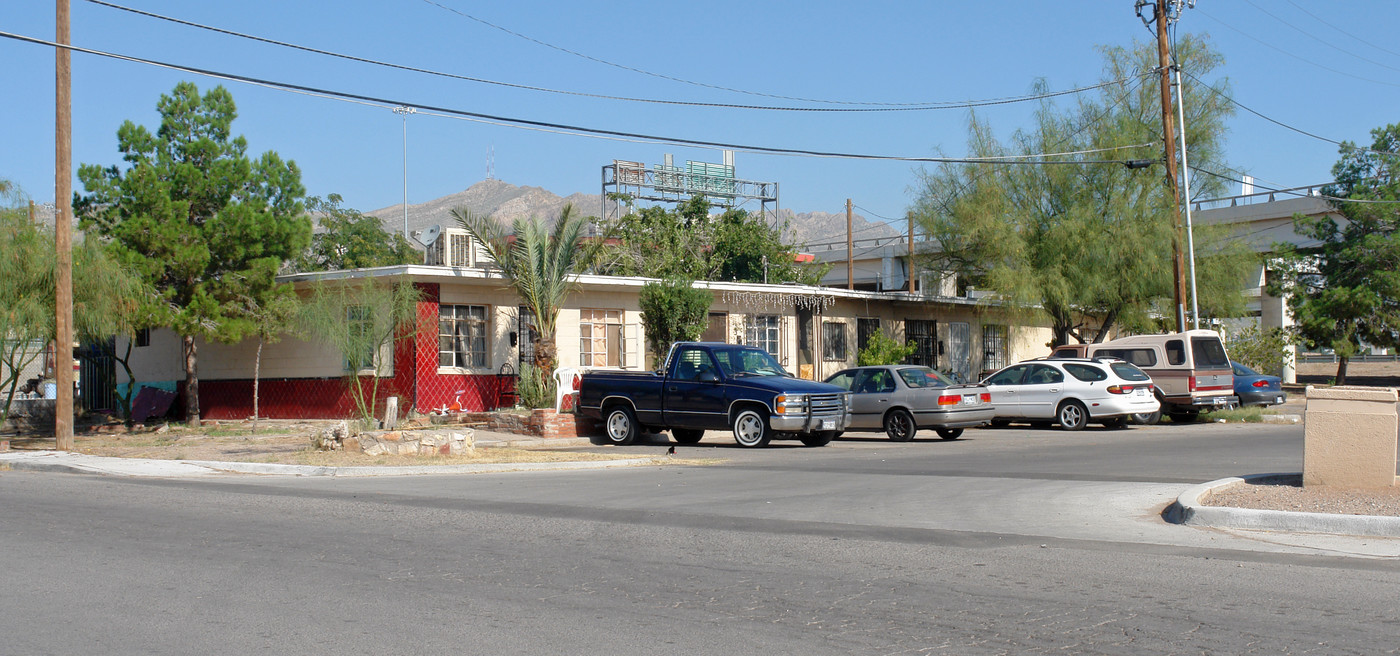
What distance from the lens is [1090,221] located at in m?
31.7

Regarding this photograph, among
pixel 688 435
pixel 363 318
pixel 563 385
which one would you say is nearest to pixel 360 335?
pixel 363 318

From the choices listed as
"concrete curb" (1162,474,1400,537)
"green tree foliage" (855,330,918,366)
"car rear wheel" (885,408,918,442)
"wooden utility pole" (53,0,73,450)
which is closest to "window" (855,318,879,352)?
"green tree foliage" (855,330,918,366)

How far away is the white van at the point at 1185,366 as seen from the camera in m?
25.9

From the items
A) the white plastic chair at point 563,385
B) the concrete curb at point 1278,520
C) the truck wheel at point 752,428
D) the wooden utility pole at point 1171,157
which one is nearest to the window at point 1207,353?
the wooden utility pole at point 1171,157

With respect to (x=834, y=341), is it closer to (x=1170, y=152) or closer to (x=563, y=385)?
(x=1170, y=152)

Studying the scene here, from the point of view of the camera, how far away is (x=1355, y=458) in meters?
10.8

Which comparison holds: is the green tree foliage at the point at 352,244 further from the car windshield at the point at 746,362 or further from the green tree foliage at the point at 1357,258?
the green tree foliage at the point at 1357,258

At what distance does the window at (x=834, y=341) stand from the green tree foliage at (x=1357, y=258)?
21416 mm

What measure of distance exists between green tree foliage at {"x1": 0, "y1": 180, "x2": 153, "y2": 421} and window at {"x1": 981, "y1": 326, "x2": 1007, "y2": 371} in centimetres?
2753

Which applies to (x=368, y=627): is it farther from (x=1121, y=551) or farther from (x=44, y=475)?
(x=44, y=475)

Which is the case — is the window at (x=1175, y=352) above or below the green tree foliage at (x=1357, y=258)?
below

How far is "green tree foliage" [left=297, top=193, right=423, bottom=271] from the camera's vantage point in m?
54.1

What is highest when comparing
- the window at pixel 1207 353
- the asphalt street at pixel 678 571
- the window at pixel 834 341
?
the window at pixel 834 341

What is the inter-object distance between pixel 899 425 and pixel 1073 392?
510 cm
